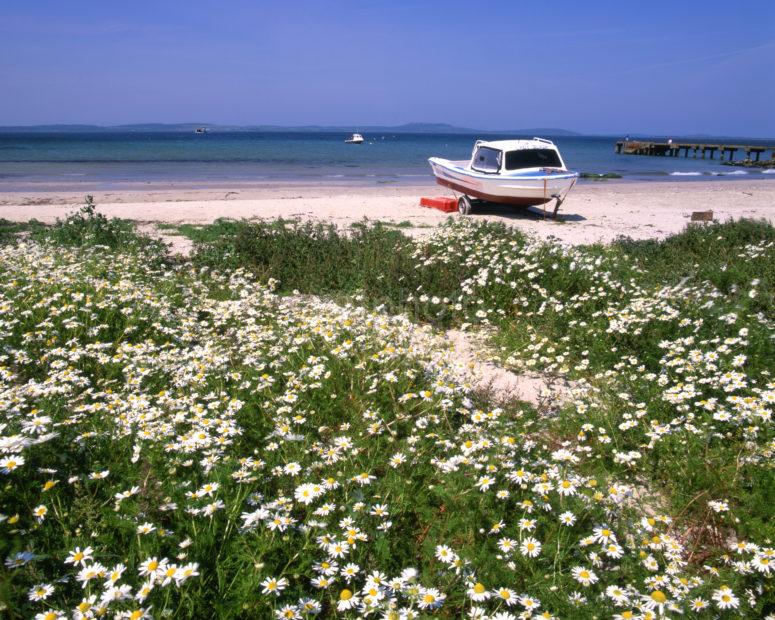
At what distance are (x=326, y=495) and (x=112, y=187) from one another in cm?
2685

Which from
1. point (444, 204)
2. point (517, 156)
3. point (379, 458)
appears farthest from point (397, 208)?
point (379, 458)

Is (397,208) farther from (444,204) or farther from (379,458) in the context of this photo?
(379,458)

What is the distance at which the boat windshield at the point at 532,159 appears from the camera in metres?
15.3

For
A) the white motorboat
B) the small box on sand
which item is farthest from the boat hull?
→ the small box on sand

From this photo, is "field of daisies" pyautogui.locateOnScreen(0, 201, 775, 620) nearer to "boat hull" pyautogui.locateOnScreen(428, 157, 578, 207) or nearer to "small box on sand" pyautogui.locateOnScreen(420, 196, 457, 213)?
"boat hull" pyautogui.locateOnScreen(428, 157, 578, 207)

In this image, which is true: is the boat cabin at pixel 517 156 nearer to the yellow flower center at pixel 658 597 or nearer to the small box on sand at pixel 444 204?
the small box on sand at pixel 444 204

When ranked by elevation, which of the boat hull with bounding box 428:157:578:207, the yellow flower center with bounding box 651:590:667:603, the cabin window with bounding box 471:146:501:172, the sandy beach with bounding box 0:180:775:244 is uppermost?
the cabin window with bounding box 471:146:501:172

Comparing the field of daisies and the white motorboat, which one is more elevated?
the white motorboat

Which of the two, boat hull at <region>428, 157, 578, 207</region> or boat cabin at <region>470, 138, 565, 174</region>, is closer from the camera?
boat hull at <region>428, 157, 578, 207</region>

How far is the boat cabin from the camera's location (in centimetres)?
1521

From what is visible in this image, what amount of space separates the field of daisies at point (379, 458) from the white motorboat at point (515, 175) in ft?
27.6

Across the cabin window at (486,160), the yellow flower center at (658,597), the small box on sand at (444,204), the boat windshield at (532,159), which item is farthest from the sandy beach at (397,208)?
the yellow flower center at (658,597)

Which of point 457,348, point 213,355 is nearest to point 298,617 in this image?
point 213,355

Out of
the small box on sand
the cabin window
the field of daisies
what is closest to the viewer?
the field of daisies
